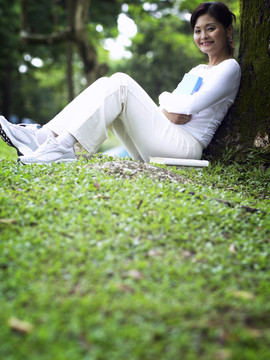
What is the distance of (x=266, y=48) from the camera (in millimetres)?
4340

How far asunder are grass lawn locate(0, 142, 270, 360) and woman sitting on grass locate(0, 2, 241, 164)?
541 mm

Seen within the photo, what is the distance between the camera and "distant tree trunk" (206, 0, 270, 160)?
4.32m

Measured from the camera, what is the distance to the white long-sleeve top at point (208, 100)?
410 centimetres

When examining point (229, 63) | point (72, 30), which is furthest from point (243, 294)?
point (72, 30)

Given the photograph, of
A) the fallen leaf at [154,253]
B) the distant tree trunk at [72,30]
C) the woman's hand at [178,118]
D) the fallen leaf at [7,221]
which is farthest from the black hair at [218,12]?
the distant tree trunk at [72,30]

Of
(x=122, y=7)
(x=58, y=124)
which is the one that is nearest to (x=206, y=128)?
(x=58, y=124)

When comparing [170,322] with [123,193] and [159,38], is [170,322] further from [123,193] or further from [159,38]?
[159,38]

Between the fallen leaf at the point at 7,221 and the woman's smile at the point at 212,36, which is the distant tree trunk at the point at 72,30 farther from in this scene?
the fallen leaf at the point at 7,221

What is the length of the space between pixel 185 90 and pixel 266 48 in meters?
1.03

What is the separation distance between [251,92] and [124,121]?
1.51 m

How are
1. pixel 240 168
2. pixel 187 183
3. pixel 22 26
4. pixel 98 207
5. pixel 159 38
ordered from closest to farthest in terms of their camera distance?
1. pixel 98 207
2. pixel 187 183
3. pixel 240 168
4. pixel 22 26
5. pixel 159 38

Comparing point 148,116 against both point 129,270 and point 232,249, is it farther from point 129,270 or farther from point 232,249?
point 129,270

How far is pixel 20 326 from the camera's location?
1654 mm

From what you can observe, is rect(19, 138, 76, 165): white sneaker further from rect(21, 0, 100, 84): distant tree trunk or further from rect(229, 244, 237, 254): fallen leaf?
rect(21, 0, 100, 84): distant tree trunk
